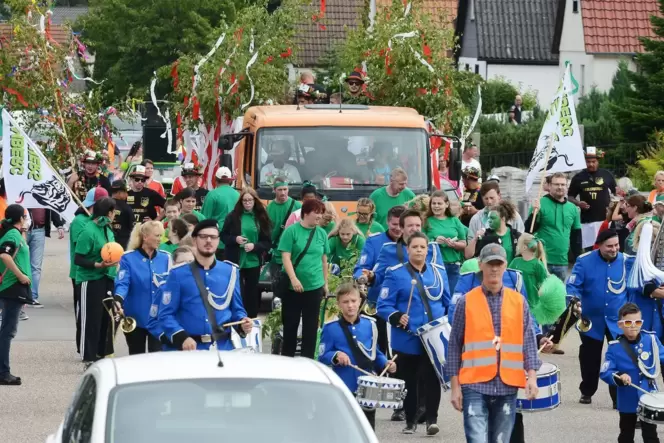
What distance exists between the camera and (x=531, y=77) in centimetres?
5578

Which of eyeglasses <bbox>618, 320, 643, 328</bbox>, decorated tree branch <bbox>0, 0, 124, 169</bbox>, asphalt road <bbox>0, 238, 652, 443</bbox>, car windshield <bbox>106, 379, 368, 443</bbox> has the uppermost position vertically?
decorated tree branch <bbox>0, 0, 124, 169</bbox>

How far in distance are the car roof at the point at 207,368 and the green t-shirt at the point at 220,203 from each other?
10.7m

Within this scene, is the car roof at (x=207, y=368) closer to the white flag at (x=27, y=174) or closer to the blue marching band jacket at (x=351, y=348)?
the blue marching band jacket at (x=351, y=348)

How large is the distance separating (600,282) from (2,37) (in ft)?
49.1

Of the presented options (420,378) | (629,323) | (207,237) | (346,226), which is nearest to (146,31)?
(346,226)

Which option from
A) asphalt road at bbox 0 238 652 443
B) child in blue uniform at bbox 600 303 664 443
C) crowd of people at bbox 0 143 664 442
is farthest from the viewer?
asphalt road at bbox 0 238 652 443

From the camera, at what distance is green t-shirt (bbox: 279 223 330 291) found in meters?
14.5

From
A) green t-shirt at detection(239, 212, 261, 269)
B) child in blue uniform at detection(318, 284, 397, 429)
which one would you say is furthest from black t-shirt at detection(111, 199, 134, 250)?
child in blue uniform at detection(318, 284, 397, 429)

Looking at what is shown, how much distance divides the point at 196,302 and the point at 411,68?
12710mm

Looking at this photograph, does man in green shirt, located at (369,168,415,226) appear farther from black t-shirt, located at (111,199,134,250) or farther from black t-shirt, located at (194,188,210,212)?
black t-shirt, located at (194,188,210,212)

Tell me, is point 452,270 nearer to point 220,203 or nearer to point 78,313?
point 220,203

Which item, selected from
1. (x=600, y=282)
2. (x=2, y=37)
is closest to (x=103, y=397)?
(x=600, y=282)

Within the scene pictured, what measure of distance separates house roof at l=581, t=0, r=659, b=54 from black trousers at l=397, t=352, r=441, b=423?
1468 inches

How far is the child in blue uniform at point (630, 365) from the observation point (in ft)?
38.0
